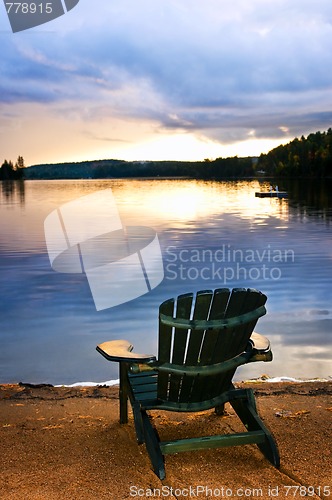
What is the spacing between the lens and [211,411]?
4441 millimetres

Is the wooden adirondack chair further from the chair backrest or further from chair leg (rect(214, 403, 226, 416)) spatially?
chair leg (rect(214, 403, 226, 416))

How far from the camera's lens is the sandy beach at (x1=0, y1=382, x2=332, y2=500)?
317cm

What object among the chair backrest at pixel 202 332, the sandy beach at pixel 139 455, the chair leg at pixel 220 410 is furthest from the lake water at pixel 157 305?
the chair backrest at pixel 202 332

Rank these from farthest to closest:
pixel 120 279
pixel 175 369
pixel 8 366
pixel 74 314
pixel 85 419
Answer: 1. pixel 120 279
2. pixel 74 314
3. pixel 8 366
4. pixel 85 419
5. pixel 175 369

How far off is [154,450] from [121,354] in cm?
63

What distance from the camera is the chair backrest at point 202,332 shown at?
3258 millimetres

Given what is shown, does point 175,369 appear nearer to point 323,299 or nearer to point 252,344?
point 252,344

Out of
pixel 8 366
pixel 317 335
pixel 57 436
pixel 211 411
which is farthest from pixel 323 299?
pixel 57 436

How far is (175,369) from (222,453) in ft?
2.53

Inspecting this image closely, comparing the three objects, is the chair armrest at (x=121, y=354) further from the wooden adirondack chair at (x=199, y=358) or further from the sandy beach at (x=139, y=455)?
the sandy beach at (x=139, y=455)

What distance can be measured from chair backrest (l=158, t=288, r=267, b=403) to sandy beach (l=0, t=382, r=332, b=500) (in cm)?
51

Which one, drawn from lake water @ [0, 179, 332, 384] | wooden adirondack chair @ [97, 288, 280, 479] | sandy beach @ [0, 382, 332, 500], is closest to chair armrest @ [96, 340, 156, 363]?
wooden adirondack chair @ [97, 288, 280, 479]

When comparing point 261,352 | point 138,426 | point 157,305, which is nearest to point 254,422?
point 261,352

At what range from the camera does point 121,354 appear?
357 cm
